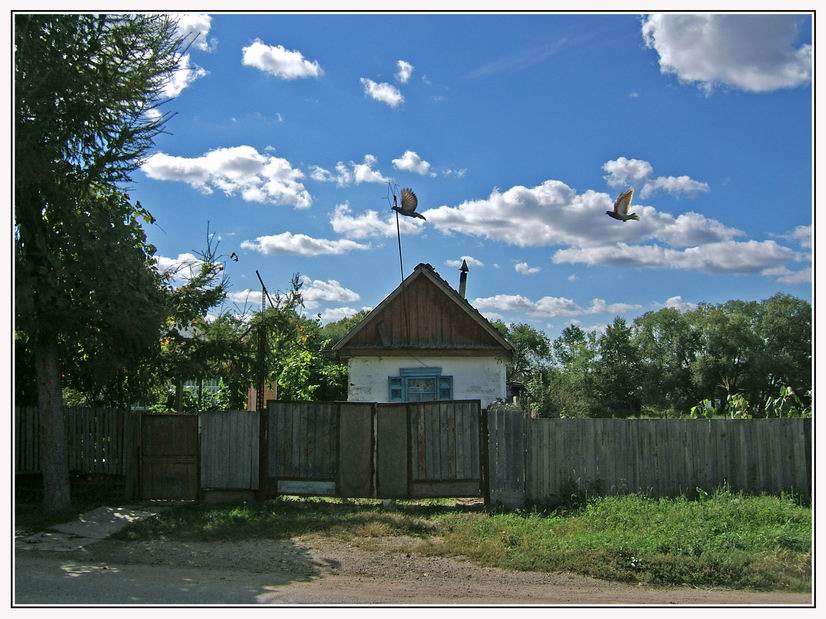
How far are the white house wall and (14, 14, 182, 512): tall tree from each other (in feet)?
22.7

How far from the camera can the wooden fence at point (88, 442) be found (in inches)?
555

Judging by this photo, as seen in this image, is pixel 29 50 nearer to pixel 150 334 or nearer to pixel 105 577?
pixel 150 334

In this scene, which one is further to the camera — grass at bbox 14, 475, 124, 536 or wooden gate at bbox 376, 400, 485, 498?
wooden gate at bbox 376, 400, 485, 498

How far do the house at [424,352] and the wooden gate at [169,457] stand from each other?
5601 millimetres

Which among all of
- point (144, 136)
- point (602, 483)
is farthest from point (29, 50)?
point (602, 483)

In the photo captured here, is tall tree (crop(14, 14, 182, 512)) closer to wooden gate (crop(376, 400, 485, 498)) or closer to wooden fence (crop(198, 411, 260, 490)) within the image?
wooden fence (crop(198, 411, 260, 490))

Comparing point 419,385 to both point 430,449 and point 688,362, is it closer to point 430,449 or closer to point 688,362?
point 430,449

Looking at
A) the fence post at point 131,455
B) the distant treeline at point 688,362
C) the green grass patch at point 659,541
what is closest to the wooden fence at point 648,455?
the green grass patch at point 659,541

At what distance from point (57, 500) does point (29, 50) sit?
6.89m

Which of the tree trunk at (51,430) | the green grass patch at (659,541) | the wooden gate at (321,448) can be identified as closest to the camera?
the green grass patch at (659,541)

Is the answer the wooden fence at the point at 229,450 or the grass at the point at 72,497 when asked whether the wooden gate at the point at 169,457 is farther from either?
the grass at the point at 72,497

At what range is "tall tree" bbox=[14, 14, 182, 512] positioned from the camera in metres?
10.7

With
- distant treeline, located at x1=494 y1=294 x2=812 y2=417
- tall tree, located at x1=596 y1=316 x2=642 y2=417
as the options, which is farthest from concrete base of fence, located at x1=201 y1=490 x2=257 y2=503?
tall tree, located at x1=596 y1=316 x2=642 y2=417

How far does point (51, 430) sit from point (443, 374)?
9249 mm
